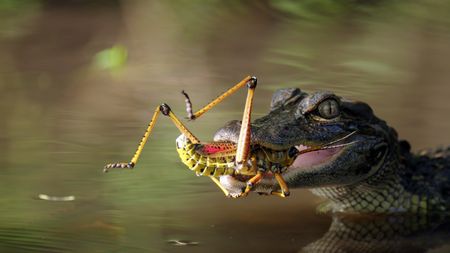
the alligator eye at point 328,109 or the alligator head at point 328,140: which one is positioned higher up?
the alligator eye at point 328,109

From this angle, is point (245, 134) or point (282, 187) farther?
point (282, 187)

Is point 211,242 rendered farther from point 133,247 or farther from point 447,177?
point 447,177

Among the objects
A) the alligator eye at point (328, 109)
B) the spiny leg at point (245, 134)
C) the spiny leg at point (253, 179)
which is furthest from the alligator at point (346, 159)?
the spiny leg at point (245, 134)

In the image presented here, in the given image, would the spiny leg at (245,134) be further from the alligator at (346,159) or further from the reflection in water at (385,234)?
the reflection in water at (385,234)

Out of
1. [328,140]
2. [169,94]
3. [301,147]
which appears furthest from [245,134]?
[169,94]

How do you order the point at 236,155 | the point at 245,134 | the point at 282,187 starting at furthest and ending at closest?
the point at 282,187
the point at 236,155
the point at 245,134

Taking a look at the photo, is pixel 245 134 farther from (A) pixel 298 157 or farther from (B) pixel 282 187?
(A) pixel 298 157
